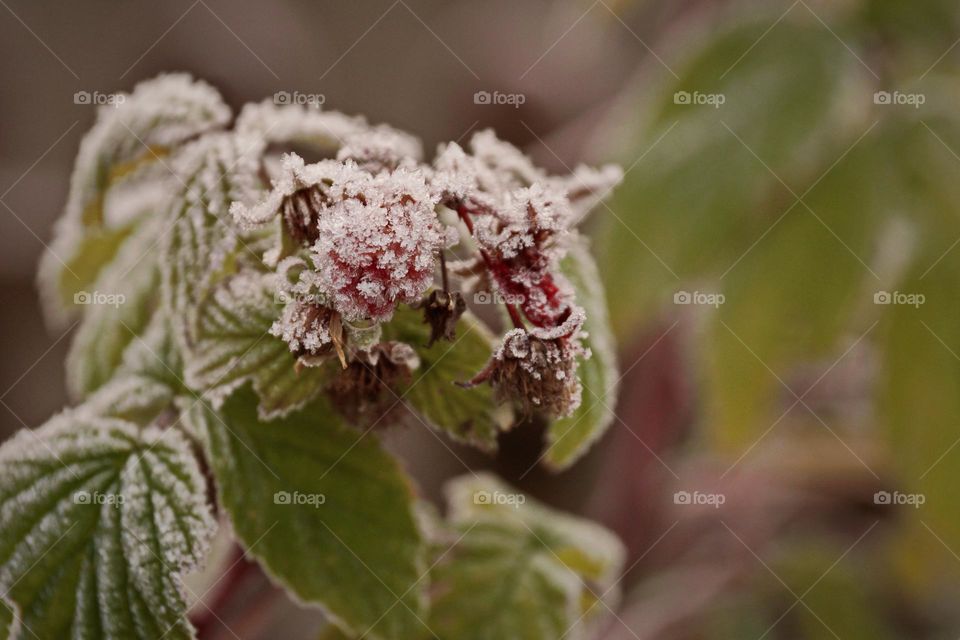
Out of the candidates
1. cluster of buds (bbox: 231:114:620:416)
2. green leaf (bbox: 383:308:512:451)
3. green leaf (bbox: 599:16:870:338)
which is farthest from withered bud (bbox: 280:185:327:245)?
green leaf (bbox: 599:16:870:338)

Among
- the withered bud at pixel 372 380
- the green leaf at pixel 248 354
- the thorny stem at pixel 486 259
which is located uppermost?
the thorny stem at pixel 486 259

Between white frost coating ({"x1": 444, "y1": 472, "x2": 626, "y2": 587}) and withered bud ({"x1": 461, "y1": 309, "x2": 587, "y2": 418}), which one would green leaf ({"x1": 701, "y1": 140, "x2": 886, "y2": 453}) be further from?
withered bud ({"x1": 461, "y1": 309, "x2": 587, "y2": 418})

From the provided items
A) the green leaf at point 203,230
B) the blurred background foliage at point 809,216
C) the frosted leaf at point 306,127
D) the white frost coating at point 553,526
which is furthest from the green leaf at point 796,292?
the green leaf at point 203,230

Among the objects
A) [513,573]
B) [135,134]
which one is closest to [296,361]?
[135,134]

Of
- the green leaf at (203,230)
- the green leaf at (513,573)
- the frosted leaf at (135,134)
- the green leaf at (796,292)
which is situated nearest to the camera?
the green leaf at (203,230)

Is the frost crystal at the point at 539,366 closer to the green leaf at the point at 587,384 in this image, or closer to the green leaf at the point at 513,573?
the green leaf at the point at 587,384

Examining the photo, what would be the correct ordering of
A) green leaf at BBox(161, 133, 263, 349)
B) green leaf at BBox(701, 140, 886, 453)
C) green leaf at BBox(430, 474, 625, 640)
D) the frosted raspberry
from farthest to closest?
green leaf at BBox(701, 140, 886, 453)
green leaf at BBox(430, 474, 625, 640)
green leaf at BBox(161, 133, 263, 349)
the frosted raspberry

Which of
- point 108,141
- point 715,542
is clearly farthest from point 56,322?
point 715,542
